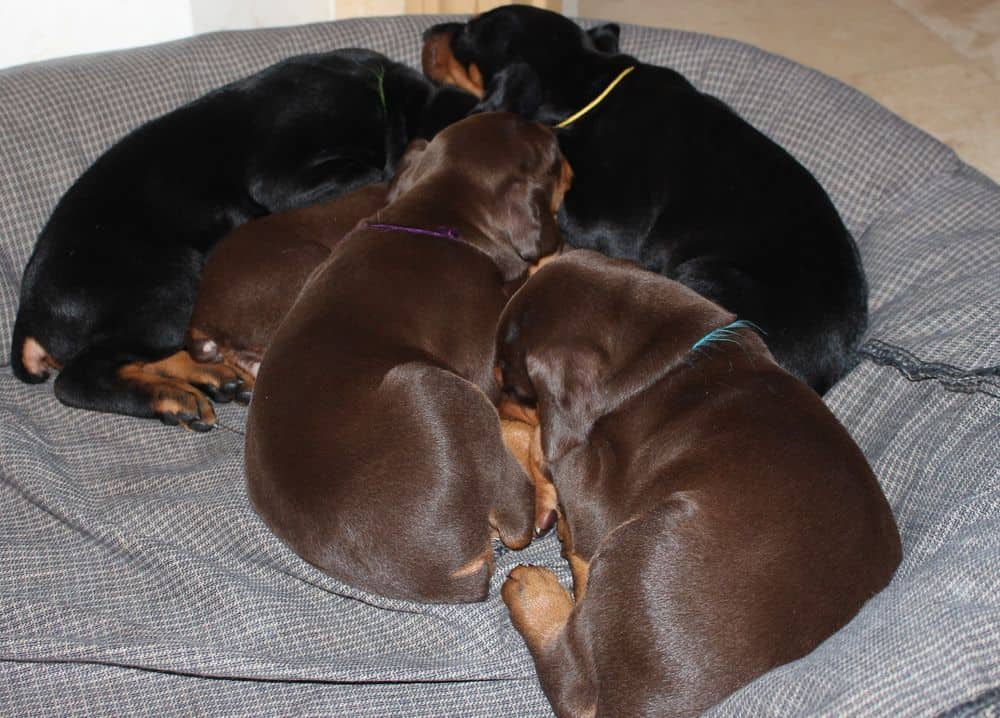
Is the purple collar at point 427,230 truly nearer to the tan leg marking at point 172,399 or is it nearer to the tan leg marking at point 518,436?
the tan leg marking at point 518,436

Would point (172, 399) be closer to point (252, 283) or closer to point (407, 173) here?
point (252, 283)

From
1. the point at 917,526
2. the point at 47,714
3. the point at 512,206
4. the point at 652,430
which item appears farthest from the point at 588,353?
the point at 47,714

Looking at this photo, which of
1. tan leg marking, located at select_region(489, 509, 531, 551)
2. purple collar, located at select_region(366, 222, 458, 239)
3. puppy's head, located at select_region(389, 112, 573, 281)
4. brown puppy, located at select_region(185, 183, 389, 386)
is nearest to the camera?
tan leg marking, located at select_region(489, 509, 531, 551)

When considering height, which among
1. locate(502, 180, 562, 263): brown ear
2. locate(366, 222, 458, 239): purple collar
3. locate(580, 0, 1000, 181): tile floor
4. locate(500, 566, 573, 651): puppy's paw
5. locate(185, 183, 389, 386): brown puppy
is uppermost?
locate(366, 222, 458, 239): purple collar

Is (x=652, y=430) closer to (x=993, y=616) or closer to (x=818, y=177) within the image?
(x=993, y=616)

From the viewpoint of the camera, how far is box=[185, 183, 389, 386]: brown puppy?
3.33 m

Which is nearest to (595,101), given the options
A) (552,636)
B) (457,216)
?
(457,216)

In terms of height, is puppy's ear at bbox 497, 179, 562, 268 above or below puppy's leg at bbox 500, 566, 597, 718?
above

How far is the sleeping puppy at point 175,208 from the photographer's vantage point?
329 centimetres

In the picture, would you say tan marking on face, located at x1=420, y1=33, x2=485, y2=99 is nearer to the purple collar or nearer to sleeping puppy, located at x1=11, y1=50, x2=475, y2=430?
sleeping puppy, located at x1=11, y1=50, x2=475, y2=430

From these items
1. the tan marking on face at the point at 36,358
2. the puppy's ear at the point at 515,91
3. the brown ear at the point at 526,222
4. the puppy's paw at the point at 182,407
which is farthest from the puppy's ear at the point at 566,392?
the tan marking on face at the point at 36,358

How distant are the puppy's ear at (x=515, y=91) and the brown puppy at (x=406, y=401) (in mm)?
614

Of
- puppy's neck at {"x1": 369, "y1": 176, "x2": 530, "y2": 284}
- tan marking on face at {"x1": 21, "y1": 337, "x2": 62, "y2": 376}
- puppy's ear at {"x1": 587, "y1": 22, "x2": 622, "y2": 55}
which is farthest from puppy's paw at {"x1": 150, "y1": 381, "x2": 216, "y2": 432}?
puppy's ear at {"x1": 587, "y1": 22, "x2": 622, "y2": 55}

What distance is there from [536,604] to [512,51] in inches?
82.2
